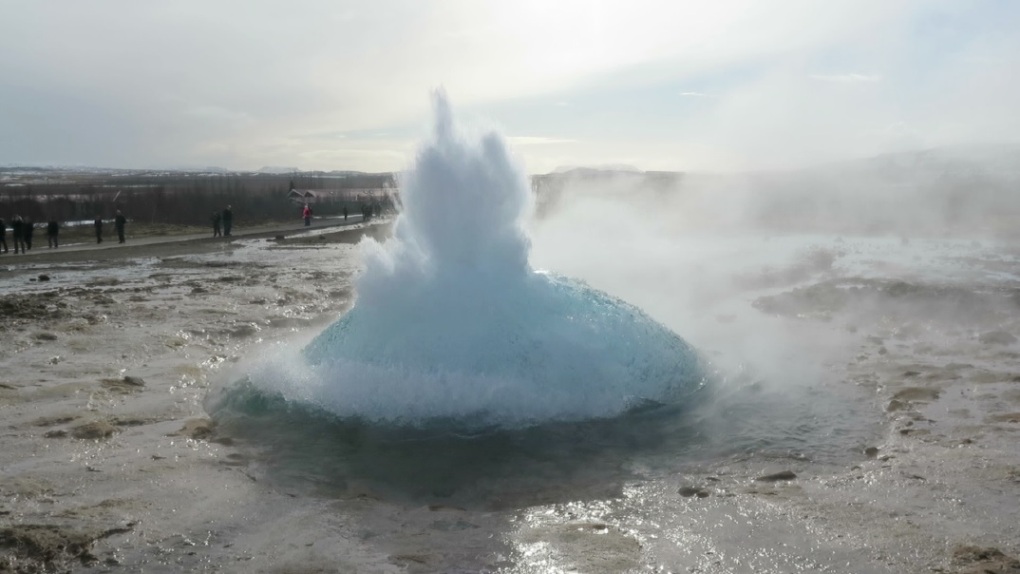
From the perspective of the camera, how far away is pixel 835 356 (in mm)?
8195

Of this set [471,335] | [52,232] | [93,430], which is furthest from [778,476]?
[52,232]

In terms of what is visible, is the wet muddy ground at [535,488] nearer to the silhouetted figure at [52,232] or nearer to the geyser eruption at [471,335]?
the geyser eruption at [471,335]

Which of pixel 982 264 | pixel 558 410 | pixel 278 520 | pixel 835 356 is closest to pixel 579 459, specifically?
pixel 558 410

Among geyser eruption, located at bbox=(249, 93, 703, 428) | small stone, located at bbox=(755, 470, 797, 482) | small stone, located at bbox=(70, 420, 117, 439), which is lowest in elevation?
small stone, located at bbox=(755, 470, 797, 482)

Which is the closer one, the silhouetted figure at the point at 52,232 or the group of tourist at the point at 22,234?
the group of tourist at the point at 22,234

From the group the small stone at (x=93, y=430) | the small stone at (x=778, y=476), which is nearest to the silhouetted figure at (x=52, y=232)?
the small stone at (x=93, y=430)

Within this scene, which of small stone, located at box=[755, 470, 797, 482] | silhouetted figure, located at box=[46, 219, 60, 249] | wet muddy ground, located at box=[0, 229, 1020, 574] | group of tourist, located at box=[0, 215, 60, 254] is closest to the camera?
wet muddy ground, located at box=[0, 229, 1020, 574]

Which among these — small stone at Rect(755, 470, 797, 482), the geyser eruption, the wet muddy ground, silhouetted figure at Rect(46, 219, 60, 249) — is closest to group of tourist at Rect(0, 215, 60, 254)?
silhouetted figure at Rect(46, 219, 60, 249)

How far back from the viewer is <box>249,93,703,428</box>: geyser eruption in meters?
5.99

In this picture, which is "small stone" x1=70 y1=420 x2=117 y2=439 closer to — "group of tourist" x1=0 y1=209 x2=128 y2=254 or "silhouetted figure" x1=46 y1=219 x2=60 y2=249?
"group of tourist" x1=0 y1=209 x2=128 y2=254

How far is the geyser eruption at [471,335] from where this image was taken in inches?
236

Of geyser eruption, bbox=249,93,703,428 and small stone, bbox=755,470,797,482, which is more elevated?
geyser eruption, bbox=249,93,703,428

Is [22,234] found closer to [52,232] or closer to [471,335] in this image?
[52,232]

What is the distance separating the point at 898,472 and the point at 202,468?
15.1ft
